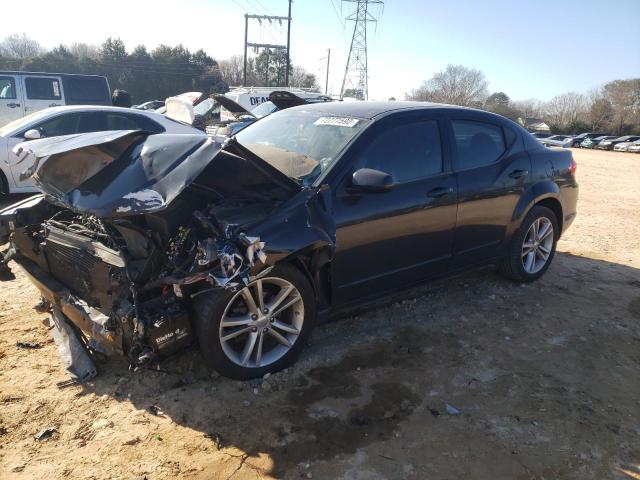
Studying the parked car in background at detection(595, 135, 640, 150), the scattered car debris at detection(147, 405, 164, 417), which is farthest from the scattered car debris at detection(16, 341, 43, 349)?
the parked car in background at detection(595, 135, 640, 150)

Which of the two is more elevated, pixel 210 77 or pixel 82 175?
pixel 210 77

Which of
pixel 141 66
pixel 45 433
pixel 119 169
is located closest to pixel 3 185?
pixel 119 169

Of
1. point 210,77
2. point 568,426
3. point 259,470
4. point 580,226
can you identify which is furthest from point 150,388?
point 210,77

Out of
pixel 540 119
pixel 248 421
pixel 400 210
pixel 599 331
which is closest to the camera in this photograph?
pixel 248 421

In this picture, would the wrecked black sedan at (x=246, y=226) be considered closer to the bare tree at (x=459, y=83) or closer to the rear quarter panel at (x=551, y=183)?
the rear quarter panel at (x=551, y=183)

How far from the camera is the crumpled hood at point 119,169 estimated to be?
2730 millimetres

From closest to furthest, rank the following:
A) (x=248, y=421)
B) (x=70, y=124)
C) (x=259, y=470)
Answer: (x=259, y=470) → (x=248, y=421) → (x=70, y=124)

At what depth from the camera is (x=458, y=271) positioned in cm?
426

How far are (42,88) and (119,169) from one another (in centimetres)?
1030

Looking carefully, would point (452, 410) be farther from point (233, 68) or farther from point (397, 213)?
point (233, 68)

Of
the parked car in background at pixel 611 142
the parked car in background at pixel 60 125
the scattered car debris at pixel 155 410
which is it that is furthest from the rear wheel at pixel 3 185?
the parked car in background at pixel 611 142

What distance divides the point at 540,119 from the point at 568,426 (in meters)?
66.6

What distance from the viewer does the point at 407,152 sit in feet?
12.3

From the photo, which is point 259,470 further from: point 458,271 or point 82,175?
point 458,271
